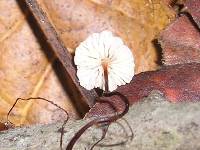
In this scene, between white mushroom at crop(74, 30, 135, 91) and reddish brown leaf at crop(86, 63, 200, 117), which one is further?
white mushroom at crop(74, 30, 135, 91)

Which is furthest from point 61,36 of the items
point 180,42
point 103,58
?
point 180,42

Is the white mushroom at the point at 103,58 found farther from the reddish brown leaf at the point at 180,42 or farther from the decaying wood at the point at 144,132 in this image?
the decaying wood at the point at 144,132

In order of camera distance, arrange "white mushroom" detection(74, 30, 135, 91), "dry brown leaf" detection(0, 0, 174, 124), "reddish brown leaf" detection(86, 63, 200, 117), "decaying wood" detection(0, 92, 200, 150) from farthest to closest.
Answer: "dry brown leaf" detection(0, 0, 174, 124), "white mushroom" detection(74, 30, 135, 91), "reddish brown leaf" detection(86, 63, 200, 117), "decaying wood" detection(0, 92, 200, 150)

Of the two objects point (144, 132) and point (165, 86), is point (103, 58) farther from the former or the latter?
point (144, 132)

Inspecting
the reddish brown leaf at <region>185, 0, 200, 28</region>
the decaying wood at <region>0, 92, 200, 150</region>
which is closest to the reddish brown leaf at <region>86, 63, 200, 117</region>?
the decaying wood at <region>0, 92, 200, 150</region>

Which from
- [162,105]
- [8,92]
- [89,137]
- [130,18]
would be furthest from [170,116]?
[8,92]

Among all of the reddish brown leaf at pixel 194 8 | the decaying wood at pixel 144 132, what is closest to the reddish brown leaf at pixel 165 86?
the decaying wood at pixel 144 132

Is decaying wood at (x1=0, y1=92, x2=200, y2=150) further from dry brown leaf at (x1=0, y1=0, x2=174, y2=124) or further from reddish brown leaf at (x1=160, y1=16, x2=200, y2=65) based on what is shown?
dry brown leaf at (x1=0, y1=0, x2=174, y2=124)

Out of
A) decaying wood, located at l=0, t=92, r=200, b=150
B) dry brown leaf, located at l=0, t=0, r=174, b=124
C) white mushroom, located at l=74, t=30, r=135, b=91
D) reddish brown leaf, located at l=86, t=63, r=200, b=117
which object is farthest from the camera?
dry brown leaf, located at l=0, t=0, r=174, b=124
